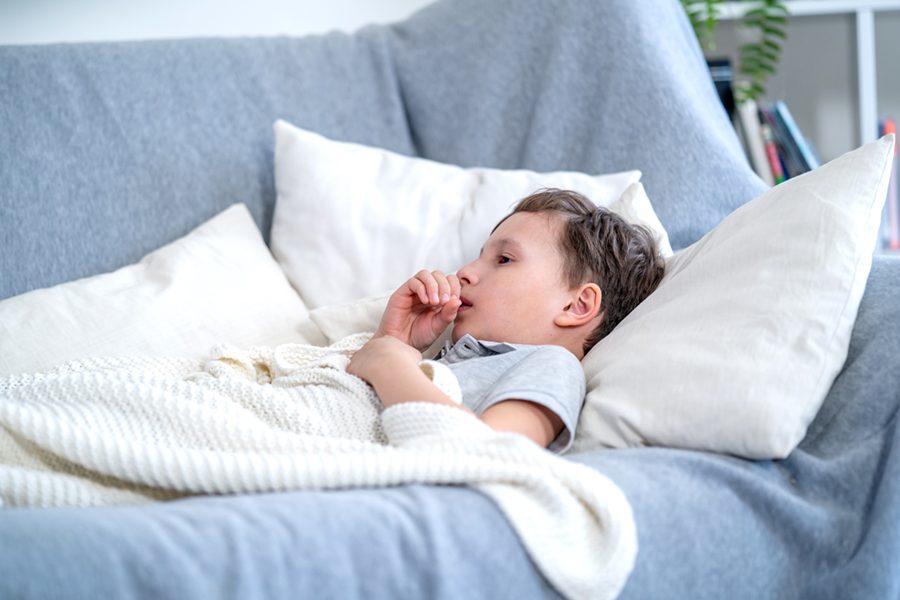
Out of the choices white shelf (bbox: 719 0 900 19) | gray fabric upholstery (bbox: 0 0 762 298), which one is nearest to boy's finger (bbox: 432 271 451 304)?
gray fabric upholstery (bbox: 0 0 762 298)

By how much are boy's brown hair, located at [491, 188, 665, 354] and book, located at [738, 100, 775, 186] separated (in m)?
1.29

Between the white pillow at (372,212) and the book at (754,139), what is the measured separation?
107cm

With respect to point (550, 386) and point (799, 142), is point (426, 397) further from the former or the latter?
point (799, 142)

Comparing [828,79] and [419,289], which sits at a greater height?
[419,289]

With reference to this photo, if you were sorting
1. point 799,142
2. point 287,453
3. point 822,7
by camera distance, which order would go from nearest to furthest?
point 287,453, point 799,142, point 822,7

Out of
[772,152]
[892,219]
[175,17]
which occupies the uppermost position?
[175,17]

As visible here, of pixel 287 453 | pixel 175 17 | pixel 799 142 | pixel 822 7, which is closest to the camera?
pixel 287 453

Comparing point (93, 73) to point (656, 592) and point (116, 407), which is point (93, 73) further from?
point (656, 592)

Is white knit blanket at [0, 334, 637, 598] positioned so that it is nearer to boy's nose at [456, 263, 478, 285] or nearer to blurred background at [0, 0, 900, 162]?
boy's nose at [456, 263, 478, 285]

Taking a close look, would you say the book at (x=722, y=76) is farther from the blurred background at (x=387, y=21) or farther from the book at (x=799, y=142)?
the blurred background at (x=387, y=21)

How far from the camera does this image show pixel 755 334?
3.60 feet

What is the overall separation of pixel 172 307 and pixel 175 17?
0.96 metres

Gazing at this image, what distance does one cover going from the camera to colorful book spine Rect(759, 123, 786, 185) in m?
2.57

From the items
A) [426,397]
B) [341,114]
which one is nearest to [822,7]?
[341,114]
